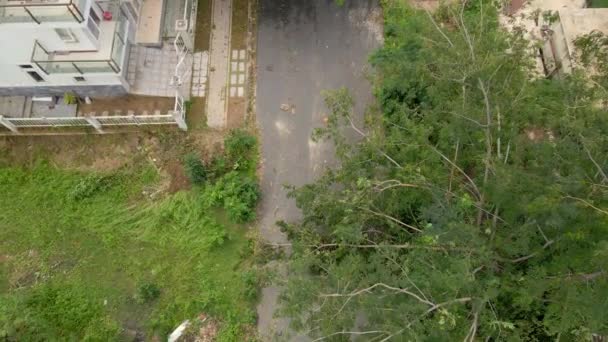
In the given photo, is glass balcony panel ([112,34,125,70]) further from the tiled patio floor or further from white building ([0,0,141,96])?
the tiled patio floor

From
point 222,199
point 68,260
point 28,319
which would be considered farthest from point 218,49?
point 28,319

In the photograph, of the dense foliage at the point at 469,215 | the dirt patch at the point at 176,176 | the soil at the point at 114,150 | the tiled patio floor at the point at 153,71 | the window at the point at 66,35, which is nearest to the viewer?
the dense foliage at the point at 469,215

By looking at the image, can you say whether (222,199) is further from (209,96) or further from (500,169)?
(500,169)

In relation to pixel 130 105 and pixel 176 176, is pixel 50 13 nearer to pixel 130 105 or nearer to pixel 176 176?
pixel 130 105

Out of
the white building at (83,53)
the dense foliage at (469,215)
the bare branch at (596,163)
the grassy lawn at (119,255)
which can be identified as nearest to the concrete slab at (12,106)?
the white building at (83,53)

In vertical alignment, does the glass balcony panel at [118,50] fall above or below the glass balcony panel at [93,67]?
above

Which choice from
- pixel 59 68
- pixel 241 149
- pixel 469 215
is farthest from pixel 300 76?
pixel 469 215

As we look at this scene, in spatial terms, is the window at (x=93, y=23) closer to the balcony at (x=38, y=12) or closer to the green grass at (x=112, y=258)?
the balcony at (x=38, y=12)
